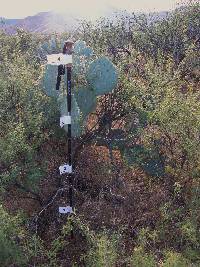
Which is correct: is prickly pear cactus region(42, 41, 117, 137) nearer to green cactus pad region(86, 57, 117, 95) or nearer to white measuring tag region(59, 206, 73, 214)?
green cactus pad region(86, 57, 117, 95)

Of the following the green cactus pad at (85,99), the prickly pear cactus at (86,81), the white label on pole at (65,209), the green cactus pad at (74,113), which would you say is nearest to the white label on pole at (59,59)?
the green cactus pad at (74,113)

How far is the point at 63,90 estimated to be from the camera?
6.55 m

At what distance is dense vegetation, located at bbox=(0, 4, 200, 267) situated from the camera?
5.59 metres

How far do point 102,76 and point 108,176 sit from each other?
4.84 ft

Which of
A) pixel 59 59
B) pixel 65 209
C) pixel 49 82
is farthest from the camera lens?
pixel 49 82

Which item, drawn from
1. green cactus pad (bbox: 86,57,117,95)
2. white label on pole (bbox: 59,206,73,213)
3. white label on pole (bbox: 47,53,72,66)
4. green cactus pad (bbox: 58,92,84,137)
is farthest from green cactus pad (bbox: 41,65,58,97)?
white label on pole (bbox: 59,206,73,213)

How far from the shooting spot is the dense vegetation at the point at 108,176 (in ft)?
18.3

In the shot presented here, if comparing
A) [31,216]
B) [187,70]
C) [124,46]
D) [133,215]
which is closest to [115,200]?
[133,215]

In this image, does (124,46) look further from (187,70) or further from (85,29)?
(187,70)

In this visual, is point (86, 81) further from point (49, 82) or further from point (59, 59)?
point (59, 59)

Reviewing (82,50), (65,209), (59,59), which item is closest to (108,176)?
(65,209)

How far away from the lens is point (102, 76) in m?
6.80

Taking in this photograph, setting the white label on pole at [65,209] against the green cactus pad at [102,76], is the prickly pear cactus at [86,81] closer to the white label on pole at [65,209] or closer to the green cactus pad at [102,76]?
the green cactus pad at [102,76]

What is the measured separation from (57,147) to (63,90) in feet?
3.50
